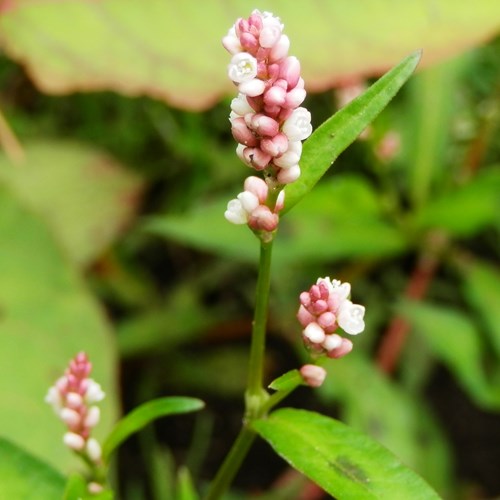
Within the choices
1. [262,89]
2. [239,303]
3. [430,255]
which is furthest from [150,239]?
[262,89]

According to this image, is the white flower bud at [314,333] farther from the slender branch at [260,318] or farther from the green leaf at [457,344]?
the green leaf at [457,344]

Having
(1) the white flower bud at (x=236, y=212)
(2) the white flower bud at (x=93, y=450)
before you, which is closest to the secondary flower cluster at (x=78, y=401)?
(2) the white flower bud at (x=93, y=450)

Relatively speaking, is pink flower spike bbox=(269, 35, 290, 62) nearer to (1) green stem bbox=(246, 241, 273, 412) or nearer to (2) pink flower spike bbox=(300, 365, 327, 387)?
(1) green stem bbox=(246, 241, 273, 412)

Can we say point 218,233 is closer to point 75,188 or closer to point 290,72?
point 75,188

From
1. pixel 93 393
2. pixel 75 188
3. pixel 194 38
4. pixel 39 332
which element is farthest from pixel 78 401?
pixel 75 188

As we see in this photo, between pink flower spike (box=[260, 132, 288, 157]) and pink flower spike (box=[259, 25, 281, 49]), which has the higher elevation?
pink flower spike (box=[259, 25, 281, 49])

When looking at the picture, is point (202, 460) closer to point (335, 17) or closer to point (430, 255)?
point (430, 255)

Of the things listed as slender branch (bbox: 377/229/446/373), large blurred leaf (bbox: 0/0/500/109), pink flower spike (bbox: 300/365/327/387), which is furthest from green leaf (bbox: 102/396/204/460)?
slender branch (bbox: 377/229/446/373)
